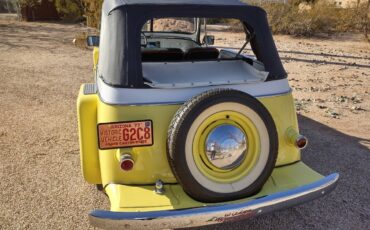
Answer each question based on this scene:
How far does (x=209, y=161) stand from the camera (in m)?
2.49

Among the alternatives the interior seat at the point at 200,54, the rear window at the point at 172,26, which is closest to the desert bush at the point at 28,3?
the rear window at the point at 172,26

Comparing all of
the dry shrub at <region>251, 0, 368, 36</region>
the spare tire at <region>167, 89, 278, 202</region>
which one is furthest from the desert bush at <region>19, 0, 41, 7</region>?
the spare tire at <region>167, 89, 278, 202</region>

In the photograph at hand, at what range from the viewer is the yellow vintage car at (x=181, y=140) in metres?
2.35

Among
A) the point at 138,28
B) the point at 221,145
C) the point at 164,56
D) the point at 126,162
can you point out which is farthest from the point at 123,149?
the point at 164,56

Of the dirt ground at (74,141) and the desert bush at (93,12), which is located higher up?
the desert bush at (93,12)

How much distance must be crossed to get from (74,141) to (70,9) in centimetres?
1662

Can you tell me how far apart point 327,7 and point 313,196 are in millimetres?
17570

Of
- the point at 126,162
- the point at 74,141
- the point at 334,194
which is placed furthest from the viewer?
the point at 74,141

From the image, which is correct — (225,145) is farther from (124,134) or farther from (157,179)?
(124,134)

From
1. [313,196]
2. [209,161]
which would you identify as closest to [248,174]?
[209,161]

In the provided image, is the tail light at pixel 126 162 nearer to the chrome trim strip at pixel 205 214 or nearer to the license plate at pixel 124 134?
the license plate at pixel 124 134

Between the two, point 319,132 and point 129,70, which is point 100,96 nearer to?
point 129,70

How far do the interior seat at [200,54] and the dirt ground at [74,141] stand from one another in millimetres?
1606

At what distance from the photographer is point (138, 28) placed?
8.65ft
